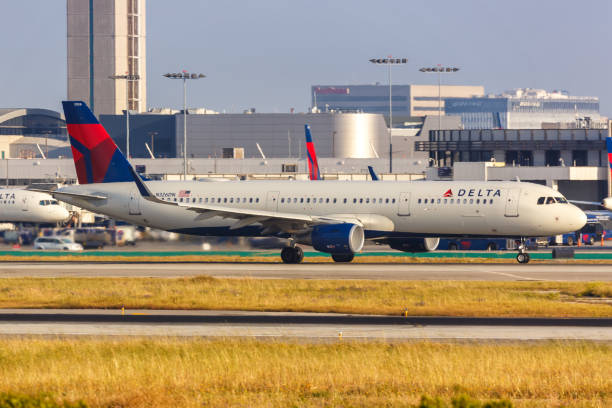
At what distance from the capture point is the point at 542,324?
3169 centimetres

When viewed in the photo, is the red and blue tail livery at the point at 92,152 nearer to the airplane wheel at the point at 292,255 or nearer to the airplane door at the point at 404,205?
the airplane wheel at the point at 292,255

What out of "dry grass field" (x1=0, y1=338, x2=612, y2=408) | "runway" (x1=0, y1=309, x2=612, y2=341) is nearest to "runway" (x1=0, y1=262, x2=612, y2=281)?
"runway" (x1=0, y1=309, x2=612, y2=341)

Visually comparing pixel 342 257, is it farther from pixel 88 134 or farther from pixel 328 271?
pixel 88 134

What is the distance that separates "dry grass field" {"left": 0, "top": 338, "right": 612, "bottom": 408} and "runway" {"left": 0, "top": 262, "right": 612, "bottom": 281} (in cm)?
2399

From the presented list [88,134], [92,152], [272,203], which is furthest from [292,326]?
[88,134]

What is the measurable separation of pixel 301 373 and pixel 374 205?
37.3 m

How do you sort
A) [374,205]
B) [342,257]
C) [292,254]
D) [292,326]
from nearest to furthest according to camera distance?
[292,326]
[374,205]
[292,254]
[342,257]

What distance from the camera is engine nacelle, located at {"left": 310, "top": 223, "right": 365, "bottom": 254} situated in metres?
55.8

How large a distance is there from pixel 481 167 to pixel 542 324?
86357 millimetres

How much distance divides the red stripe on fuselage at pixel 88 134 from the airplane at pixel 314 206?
6 cm

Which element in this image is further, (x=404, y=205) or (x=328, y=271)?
(x=404, y=205)

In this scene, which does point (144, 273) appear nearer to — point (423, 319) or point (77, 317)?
point (77, 317)

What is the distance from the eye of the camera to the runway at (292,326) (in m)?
28.9

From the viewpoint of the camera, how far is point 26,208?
94562 millimetres
